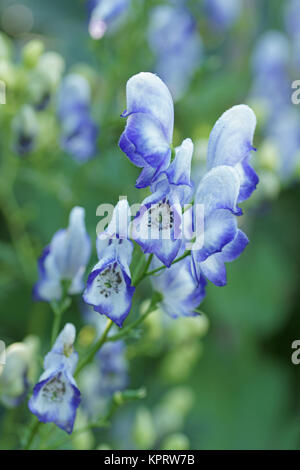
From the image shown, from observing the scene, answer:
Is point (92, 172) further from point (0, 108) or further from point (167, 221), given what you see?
point (167, 221)

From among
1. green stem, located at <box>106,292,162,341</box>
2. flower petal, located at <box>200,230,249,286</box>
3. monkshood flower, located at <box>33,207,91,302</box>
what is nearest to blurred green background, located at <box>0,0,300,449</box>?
monkshood flower, located at <box>33,207,91,302</box>

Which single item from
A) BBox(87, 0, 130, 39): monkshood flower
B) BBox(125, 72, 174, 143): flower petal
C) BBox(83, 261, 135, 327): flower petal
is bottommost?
BBox(83, 261, 135, 327): flower petal

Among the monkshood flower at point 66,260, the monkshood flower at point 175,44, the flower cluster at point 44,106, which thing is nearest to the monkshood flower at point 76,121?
the flower cluster at point 44,106

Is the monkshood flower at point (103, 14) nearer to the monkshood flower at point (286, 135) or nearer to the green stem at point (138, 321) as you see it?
the green stem at point (138, 321)

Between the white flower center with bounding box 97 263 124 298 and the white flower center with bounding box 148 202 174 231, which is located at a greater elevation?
the white flower center with bounding box 148 202 174 231

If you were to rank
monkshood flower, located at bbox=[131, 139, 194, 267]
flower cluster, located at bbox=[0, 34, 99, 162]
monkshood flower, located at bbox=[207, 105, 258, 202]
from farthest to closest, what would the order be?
flower cluster, located at bbox=[0, 34, 99, 162], monkshood flower, located at bbox=[207, 105, 258, 202], monkshood flower, located at bbox=[131, 139, 194, 267]

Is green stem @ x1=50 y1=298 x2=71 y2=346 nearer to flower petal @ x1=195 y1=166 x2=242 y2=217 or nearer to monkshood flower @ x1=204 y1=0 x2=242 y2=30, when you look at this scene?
flower petal @ x1=195 y1=166 x2=242 y2=217
